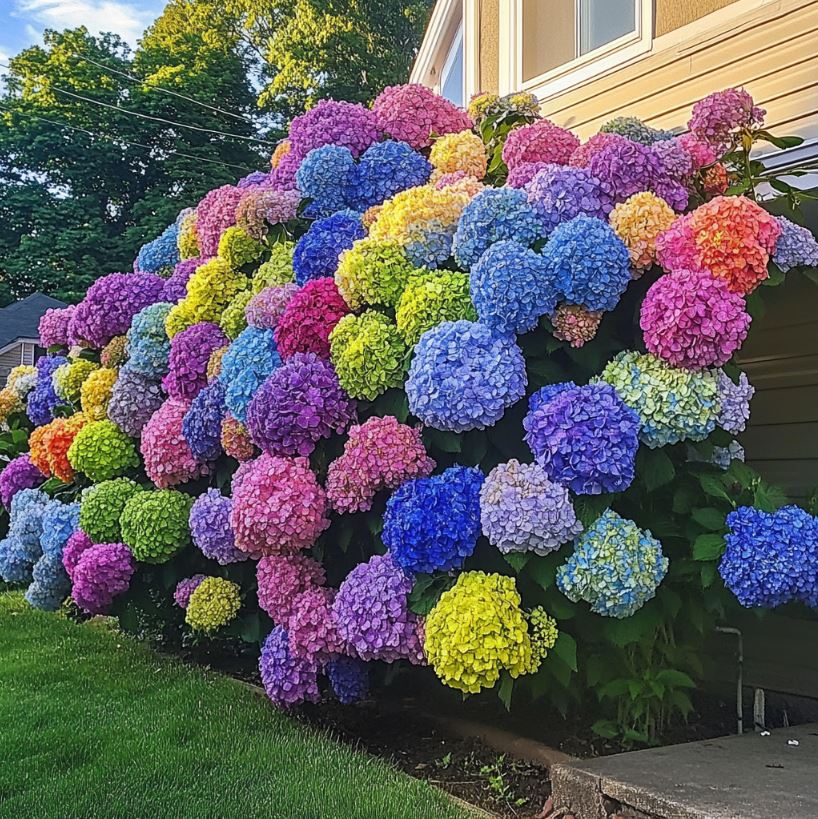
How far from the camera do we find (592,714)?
4070 mm

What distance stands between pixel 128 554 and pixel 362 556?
1.43m

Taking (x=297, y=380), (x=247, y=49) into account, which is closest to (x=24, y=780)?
(x=297, y=380)

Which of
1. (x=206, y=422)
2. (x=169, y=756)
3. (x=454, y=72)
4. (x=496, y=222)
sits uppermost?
(x=454, y=72)

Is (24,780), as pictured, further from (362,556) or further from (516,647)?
(516,647)

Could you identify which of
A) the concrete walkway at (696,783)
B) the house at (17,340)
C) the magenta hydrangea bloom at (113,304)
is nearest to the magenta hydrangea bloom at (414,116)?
the magenta hydrangea bloom at (113,304)

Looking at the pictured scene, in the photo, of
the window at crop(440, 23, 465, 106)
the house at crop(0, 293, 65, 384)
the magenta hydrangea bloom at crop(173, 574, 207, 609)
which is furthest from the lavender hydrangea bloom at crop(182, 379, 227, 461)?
the house at crop(0, 293, 65, 384)

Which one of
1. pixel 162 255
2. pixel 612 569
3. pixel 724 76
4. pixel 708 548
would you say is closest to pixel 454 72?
pixel 162 255

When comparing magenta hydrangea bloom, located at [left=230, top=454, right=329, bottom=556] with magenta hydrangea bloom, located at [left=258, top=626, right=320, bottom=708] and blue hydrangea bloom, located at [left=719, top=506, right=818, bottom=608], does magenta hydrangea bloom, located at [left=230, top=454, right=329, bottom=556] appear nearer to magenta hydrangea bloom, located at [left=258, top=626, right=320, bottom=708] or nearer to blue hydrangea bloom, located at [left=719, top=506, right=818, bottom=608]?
magenta hydrangea bloom, located at [left=258, top=626, right=320, bottom=708]

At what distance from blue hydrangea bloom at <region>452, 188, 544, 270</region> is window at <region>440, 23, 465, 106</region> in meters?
4.47

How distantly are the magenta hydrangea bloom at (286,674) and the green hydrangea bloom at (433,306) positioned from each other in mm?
1342

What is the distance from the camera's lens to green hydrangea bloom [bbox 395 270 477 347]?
333 centimetres

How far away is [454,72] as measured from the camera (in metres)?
8.15

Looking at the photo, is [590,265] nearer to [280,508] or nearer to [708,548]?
[708,548]

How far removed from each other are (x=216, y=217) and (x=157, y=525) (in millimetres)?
1569
